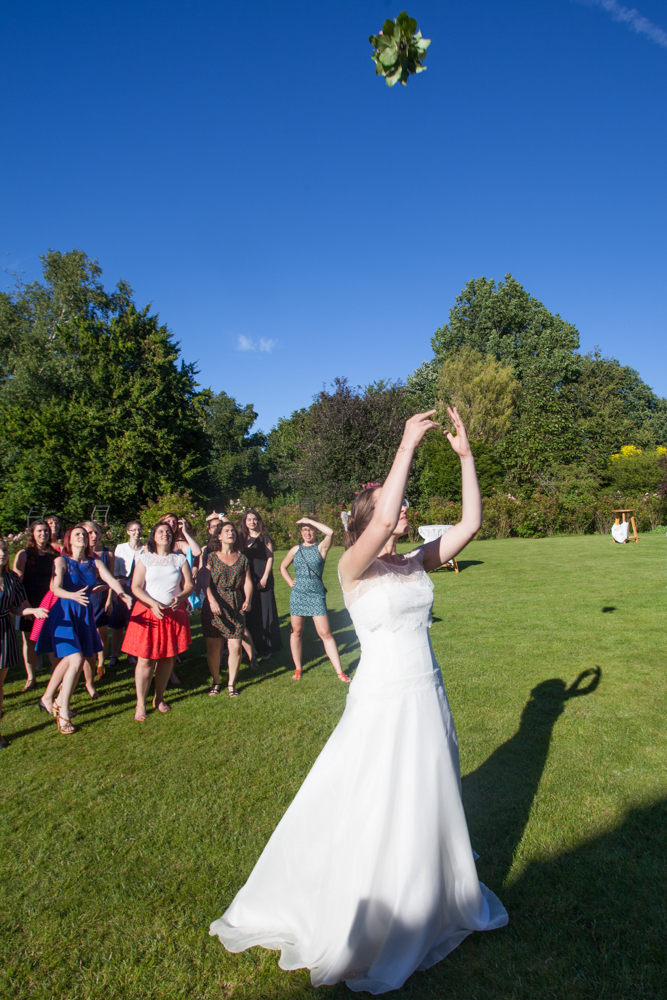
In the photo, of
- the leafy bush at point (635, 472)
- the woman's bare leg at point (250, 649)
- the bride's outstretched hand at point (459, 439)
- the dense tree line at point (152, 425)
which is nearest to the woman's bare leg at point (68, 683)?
the woman's bare leg at point (250, 649)

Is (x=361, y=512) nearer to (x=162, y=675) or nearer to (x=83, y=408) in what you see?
(x=162, y=675)

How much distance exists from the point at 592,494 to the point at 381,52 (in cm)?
2672

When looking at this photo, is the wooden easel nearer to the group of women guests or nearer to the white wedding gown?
the group of women guests

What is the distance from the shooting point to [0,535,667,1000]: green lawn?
2.55m

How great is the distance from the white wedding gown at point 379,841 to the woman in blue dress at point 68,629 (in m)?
3.43

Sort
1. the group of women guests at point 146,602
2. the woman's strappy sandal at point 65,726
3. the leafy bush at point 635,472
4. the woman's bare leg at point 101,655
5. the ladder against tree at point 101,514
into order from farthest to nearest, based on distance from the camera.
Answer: the leafy bush at point 635,472 → the ladder against tree at point 101,514 → the woman's bare leg at point 101,655 → the group of women guests at point 146,602 → the woman's strappy sandal at point 65,726

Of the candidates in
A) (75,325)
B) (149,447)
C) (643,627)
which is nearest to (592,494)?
(643,627)

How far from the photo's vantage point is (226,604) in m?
6.59

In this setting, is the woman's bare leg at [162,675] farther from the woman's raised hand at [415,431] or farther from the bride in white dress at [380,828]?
the woman's raised hand at [415,431]

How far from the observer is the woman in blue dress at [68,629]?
5.56 meters

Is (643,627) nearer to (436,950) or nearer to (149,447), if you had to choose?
(436,950)

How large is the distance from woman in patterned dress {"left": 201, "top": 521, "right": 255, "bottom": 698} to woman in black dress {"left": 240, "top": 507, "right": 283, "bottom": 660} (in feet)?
3.62

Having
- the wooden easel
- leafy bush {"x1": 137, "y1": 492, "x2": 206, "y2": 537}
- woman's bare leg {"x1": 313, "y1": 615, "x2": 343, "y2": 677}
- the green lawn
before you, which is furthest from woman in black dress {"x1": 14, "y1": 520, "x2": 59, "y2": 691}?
the wooden easel

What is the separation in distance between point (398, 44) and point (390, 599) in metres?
1.97
